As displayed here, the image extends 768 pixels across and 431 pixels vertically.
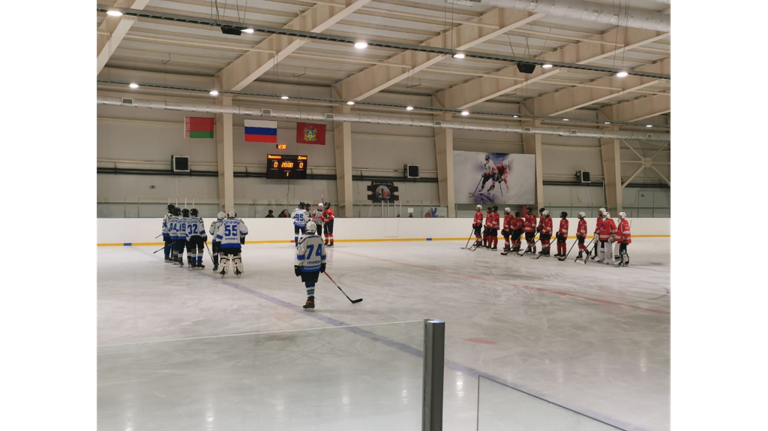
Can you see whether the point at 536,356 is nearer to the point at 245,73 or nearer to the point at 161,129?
the point at 245,73

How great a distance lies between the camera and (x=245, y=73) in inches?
867

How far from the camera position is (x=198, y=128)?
23.7 meters

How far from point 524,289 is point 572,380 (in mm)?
6064

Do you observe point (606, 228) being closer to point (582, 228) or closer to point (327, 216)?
point (582, 228)

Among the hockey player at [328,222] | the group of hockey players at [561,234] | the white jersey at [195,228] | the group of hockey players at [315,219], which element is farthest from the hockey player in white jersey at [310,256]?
the hockey player at [328,222]

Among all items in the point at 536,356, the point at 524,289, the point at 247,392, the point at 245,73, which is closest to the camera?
the point at 247,392

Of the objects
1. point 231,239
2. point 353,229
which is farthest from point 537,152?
point 231,239

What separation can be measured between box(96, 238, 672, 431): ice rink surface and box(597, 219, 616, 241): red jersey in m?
1.03

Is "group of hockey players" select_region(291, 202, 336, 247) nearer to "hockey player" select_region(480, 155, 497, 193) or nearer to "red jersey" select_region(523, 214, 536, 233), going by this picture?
"red jersey" select_region(523, 214, 536, 233)

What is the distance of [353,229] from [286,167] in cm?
418

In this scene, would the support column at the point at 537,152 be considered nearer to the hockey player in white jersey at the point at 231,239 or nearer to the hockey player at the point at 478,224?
the hockey player at the point at 478,224
